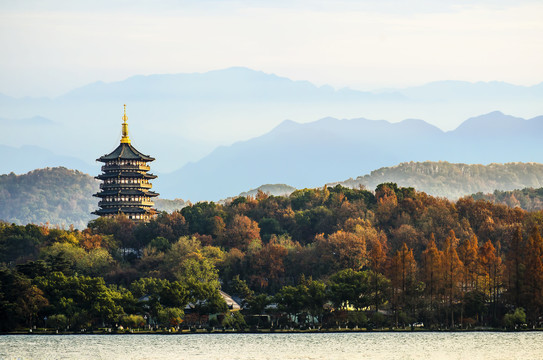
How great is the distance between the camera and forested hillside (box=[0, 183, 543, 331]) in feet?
253

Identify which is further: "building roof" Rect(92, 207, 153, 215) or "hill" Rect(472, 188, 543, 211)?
"hill" Rect(472, 188, 543, 211)

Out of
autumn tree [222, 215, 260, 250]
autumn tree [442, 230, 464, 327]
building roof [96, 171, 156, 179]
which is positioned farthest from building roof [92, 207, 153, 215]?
autumn tree [442, 230, 464, 327]

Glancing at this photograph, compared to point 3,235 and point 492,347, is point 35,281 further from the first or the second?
point 492,347

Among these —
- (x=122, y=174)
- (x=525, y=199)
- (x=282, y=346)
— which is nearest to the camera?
(x=282, y=346)

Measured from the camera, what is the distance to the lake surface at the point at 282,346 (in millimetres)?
62875

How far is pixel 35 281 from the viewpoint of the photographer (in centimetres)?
7875

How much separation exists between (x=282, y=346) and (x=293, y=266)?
24066mm

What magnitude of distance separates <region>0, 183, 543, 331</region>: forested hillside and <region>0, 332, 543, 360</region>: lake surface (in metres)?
2.50

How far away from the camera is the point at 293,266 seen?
92.3 meters

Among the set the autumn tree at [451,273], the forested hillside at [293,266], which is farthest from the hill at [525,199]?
the autumn tree at [451,273]

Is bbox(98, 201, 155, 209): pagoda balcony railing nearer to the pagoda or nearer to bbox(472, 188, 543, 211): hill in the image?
the pagoda

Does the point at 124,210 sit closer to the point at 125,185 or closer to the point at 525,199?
the point at 125,185

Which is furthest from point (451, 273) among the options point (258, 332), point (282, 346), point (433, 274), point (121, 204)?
point (121, 204)

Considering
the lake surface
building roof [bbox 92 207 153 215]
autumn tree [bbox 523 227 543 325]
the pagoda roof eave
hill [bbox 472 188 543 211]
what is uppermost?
hill [bbox 472 188 543 211]
